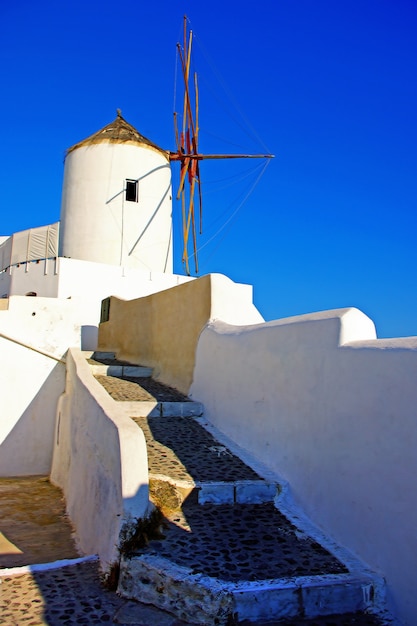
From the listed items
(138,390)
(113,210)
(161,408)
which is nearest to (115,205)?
(113,210)

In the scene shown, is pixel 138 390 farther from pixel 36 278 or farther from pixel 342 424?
pixel 36 278

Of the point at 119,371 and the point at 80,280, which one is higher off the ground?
the point at 80,280

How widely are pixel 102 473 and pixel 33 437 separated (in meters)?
4.47

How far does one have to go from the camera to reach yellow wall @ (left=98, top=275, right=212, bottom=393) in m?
6.45

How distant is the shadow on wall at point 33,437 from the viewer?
7852 mm

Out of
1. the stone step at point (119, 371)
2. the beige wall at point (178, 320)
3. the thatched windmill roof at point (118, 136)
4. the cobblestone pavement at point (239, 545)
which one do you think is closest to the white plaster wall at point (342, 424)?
the cobblestone pavement at point (239, 545)

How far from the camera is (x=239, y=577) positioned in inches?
110

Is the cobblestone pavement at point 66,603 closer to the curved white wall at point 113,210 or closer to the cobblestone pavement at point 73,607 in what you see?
the cobblestone pavement at point 73,607

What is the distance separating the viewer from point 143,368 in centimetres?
768

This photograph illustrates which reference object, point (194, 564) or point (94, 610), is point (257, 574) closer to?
point (194, 564)

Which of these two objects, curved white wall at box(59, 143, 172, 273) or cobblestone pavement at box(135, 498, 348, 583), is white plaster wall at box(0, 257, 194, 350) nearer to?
curved white wall at box(59, 143, 172, 273)

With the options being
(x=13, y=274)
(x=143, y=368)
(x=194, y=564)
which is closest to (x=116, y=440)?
(x=194, y=564)

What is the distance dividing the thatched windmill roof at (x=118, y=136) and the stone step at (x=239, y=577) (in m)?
14.7

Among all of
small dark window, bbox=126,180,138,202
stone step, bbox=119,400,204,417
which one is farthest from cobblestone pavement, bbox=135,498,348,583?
small dark window, bbox=126,180,138,202
